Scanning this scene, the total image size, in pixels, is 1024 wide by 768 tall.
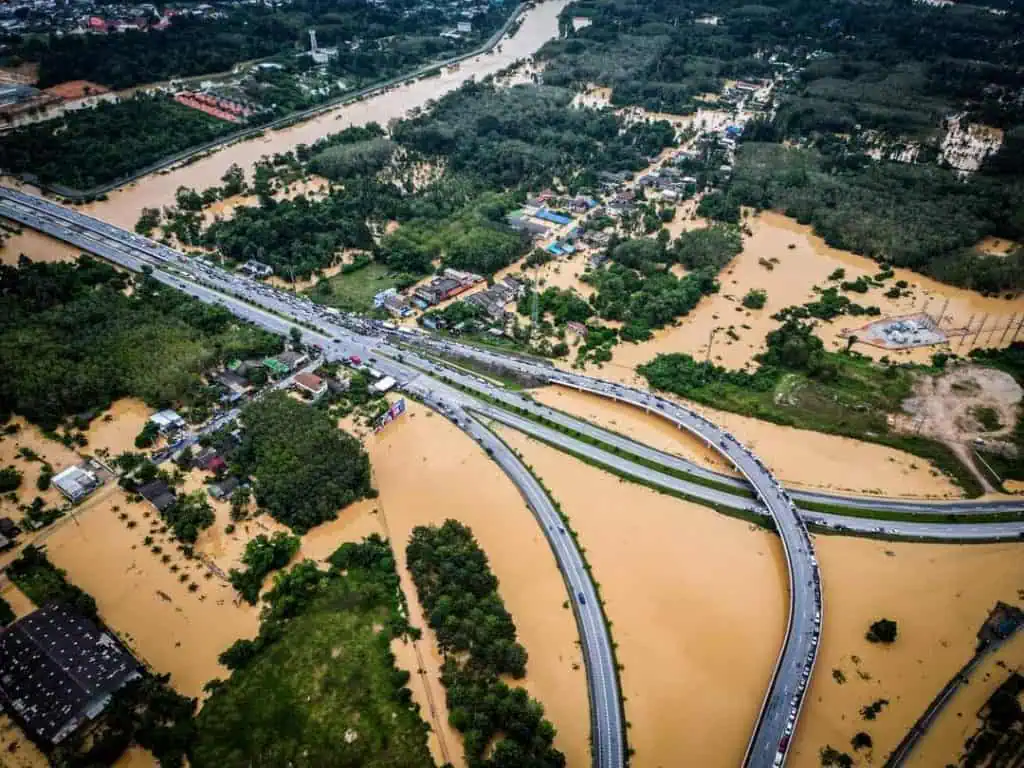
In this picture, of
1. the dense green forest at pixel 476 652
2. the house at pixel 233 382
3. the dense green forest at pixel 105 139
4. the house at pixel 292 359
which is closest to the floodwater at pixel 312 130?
the dense green forest at pixel 105 139

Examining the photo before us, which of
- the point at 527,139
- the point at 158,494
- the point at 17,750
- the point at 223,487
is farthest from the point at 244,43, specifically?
the point at 17,750

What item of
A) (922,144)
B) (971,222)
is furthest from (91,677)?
(922,144)

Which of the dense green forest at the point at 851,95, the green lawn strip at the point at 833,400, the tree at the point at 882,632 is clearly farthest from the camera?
the dense green forest at the point at 851,95

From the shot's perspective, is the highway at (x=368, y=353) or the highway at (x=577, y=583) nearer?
the highway at (x=577, y=583)

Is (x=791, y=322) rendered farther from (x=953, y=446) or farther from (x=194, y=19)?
(x=194, y=19)

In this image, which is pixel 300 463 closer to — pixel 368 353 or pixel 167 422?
pixel 167 422

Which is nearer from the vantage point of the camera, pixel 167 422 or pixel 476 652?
pixel 476 652

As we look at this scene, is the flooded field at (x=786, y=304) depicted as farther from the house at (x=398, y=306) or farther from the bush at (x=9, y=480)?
the bush at (x=9, y=480)
